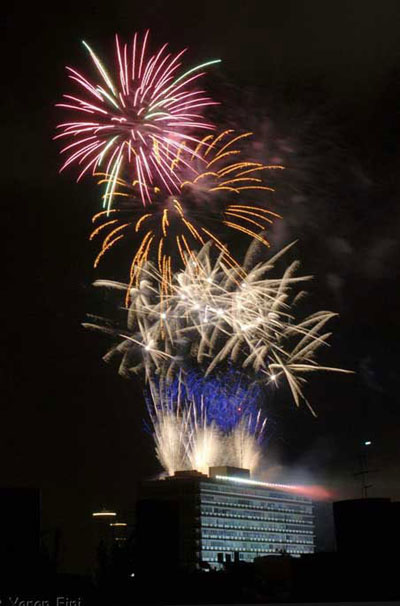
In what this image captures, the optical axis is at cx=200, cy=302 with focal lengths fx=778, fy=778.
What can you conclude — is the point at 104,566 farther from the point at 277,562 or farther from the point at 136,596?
the point at 277,562

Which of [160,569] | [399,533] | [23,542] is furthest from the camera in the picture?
[399,533]

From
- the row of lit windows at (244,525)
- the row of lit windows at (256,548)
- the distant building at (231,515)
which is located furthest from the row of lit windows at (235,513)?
the row of lit windows at (256,548)

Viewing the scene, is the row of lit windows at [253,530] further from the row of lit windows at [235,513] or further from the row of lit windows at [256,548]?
the row of lit windows at [256,548]

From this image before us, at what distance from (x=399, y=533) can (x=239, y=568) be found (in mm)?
17719

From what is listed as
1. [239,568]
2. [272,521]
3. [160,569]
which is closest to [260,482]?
[272,521]

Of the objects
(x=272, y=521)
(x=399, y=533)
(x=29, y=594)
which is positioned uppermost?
(x=272, y=521)

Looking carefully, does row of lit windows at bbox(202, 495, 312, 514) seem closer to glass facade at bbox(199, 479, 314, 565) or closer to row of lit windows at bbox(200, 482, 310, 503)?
glass facade at bbox(199, 479, 314, 565)

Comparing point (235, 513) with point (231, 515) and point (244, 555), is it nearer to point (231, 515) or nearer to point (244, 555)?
point (231, 515)

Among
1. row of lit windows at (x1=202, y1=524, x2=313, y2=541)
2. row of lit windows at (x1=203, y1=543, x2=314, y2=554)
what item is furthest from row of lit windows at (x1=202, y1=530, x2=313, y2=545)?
row of lit windows at (x1=203, y1=543, x2=314, y2=554)

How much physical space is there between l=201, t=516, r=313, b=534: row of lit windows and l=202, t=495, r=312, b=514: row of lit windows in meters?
3.11

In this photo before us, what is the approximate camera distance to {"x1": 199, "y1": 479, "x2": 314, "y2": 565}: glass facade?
488ft

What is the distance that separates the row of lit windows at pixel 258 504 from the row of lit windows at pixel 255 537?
5630mm

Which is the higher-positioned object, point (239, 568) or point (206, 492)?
point (206, 492)

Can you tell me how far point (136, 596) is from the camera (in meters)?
38.5
